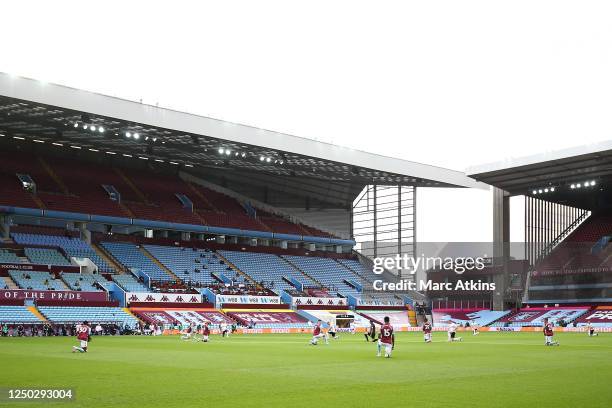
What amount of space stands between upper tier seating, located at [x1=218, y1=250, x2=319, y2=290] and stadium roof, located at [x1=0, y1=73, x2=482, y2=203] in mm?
10234

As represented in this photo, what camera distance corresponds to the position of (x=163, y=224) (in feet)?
254

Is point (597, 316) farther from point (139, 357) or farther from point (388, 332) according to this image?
point (139, 357)

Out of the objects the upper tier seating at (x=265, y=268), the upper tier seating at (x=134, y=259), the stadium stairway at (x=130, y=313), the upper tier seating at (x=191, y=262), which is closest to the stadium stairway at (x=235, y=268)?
the upper tier seating at (x=265, y=268)

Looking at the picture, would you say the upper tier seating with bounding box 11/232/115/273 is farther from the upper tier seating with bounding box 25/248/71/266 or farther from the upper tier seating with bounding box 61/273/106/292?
the upper tier seating with bounding box 61/273/106/292

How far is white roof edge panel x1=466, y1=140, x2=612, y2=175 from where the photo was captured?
6650cm

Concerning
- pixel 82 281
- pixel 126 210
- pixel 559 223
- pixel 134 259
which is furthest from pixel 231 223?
pixel 559 223

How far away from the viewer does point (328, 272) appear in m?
87.4

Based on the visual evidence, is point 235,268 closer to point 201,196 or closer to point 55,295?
point 201,196

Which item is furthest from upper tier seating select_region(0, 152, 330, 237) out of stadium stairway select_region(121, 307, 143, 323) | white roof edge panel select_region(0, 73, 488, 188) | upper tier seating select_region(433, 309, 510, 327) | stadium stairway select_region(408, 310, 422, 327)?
upper tier seating select_region(433, 309, 510, 327)

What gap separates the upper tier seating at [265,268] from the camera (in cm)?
7912

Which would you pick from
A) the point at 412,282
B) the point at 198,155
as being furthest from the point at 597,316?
the point at 198,155

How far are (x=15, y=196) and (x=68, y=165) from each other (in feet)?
39.9

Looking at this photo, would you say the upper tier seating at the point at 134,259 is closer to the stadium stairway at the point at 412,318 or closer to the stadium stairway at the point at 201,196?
the stadium stairway at the point at 201,196

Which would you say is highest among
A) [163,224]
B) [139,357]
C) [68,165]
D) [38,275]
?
[68,165]
